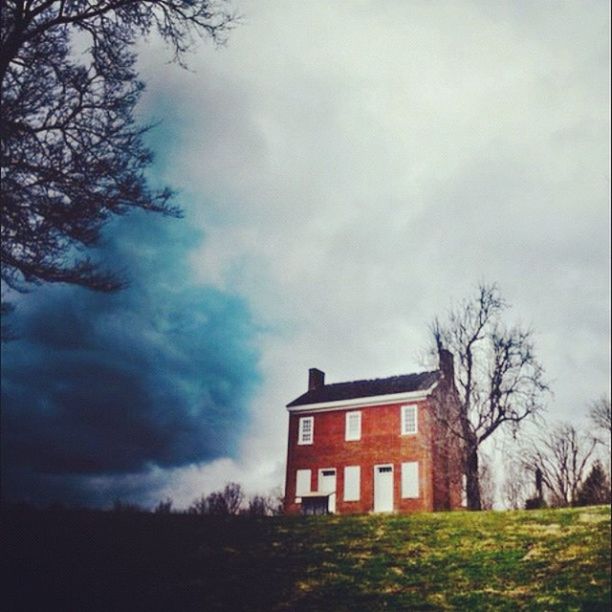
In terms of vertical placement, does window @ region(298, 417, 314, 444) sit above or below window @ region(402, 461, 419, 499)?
above

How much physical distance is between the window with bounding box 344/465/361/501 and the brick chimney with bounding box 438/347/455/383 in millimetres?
13962

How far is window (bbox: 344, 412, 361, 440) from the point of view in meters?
35.1

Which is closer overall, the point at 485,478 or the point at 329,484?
the point at 485,478

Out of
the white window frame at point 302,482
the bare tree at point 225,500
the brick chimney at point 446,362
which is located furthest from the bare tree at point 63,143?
the white window frame at point 302,482

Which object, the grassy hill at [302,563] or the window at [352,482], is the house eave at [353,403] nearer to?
the window at [352,482]

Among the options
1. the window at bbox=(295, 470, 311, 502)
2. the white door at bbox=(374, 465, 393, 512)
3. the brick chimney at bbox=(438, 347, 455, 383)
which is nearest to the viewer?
the brick chimney at bbox=(438, 347, 455, 383)

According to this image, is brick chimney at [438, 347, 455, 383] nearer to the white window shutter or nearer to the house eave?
the house eave

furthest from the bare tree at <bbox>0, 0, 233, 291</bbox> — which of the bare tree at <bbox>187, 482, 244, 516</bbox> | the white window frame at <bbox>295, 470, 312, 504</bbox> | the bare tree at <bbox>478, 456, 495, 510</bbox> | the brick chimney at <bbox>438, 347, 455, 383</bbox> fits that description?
the white window frame at <bbox>295, 470, 312, 504</bbox>

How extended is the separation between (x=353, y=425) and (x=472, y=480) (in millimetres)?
11350

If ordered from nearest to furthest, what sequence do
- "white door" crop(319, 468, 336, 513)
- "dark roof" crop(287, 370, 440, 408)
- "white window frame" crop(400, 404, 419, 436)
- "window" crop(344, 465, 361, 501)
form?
1. "dark roof" crop(287, 370, 440, 408)
2. "white window frame" crop(400, 404, 419, 436)
3. "window" crop(344, 465, 361, 501)
4. "white door" crop(319, 468, 336, 513)

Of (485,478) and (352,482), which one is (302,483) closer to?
(352,482)

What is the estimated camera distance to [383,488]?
33.6 meters

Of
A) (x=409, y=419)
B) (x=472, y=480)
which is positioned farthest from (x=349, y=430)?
(x=472, y=480)

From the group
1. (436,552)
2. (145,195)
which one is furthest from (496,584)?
(145,195)
